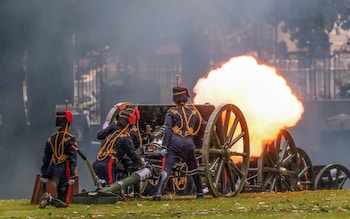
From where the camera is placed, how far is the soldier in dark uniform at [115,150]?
1741 centimetres

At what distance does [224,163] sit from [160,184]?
1.14 m

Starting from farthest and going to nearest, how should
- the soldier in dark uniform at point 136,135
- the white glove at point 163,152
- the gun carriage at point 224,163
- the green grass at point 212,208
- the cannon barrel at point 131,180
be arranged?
1. the soldier in dark uniform at point 136,135
2. the white glove at point 163,152
3. the gun carriage at point 224,163
4. the cannon barrel at point 131,180
5. the green grass at point 212,208

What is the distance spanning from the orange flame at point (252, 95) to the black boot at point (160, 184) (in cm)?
281

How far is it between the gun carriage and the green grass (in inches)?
12.4

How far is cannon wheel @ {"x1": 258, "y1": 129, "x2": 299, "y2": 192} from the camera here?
19438 mm

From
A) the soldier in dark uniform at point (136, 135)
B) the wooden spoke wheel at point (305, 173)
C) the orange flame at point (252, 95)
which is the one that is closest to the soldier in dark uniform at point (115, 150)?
the soldier in dark uniform at point (136, 135)

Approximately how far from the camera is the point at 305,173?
68.0 feet

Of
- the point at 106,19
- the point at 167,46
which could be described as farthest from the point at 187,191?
the point at 167,46

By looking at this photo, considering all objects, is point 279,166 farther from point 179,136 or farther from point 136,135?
point 179,136

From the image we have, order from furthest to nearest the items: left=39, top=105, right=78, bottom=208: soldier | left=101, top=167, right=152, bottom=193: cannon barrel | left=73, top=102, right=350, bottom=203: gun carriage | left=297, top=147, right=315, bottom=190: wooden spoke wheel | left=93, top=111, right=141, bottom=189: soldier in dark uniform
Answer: left=297, top=147, right=315, bottom=190: wooden spoke wheel, left=93, top=111, right=141, bottom=189: soldier in dark uniform, left=73, top=102, right=350, bottom=203: gun carriage, left=101, top=167, right=152, bottom=193: cannon barrel, left=39, top=105, right=78, bottom=208: soldier

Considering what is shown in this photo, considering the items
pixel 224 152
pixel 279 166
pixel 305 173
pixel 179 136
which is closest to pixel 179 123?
pixel 179 136

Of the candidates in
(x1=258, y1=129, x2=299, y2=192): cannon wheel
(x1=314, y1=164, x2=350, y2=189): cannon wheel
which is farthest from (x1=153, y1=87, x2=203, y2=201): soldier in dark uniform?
(x1=314, y1=164, x2=350, y2=189): cannon wheel

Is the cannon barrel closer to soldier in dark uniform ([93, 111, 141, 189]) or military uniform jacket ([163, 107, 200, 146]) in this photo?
soldier in dark uniform ([93, 111, 141, 189])

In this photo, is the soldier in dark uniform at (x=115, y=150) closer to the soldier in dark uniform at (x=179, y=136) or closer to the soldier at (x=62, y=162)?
the soldier in dark uniform at (x=179, y=136)
